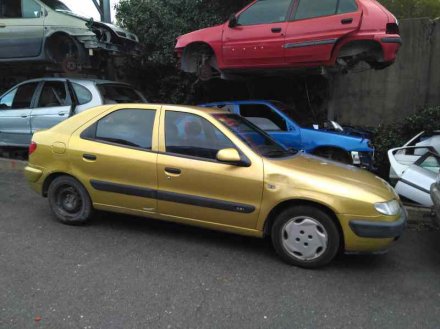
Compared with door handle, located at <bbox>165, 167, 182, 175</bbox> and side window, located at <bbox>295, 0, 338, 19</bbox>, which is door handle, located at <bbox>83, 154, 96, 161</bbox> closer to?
door handle, located at <bbox>165, 167, 182, 175</bbox>

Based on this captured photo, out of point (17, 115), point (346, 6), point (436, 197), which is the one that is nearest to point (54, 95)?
point (17, 115)

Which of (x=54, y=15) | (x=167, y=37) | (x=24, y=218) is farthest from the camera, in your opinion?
(x=167, y=37)

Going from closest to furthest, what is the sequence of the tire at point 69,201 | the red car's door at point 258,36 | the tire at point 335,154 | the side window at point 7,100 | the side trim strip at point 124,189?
the side trim strip at point 124,189
the tire at point 69,201
the tire at point 335,154
the red car's door at point 258,36
the side window at point 7,100

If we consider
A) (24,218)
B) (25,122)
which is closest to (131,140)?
(24,218)

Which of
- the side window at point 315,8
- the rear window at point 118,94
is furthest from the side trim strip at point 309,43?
the rear window at point 118,94

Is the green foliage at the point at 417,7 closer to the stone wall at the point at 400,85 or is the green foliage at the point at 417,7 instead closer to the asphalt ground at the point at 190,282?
the stone wall at the point at 400,85

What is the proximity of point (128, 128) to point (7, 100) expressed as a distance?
4.90 metres

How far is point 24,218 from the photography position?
5.63m

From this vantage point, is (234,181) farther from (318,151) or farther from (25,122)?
(25,122)

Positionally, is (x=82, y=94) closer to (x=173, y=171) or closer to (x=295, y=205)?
(x=173, y=171)

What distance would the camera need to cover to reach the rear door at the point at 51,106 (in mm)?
8008

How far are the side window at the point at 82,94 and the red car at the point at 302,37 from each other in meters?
2.13

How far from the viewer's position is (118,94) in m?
8.31

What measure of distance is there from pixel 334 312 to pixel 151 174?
2.26m
